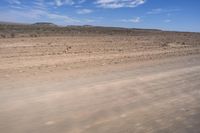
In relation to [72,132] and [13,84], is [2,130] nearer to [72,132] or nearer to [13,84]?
[72,132]

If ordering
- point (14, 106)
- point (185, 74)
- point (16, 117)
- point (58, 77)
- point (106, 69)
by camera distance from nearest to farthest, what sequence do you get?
point (16, 117) → point (14, 106) → point (58, 77) → point (185, 74) → point (106, 69)

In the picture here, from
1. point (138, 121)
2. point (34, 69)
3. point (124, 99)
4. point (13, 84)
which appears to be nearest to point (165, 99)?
point (124, 99)

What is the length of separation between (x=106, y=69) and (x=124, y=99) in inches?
147

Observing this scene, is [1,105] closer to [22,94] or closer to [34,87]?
[22,94]

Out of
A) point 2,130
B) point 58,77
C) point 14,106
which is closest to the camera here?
point 2,130

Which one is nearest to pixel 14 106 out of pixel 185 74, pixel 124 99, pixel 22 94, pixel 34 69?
pixel 22 94

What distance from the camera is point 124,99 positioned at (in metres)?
6.04

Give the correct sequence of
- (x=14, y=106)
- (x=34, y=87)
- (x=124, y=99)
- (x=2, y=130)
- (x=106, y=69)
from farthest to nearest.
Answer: (x=106, y=69)
(x=34, y=87)
(x=124, y=99)
(x=14, y=106)
(x=2, y=130)

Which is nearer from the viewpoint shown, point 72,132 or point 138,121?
point 72,132

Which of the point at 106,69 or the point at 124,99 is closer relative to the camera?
the point at 124,99

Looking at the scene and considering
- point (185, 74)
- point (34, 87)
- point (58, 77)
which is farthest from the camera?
point (185, 74)

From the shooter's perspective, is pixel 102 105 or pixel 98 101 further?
pixel 98 101

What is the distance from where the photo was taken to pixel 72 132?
4.32 meters

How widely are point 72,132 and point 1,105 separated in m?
1.87
